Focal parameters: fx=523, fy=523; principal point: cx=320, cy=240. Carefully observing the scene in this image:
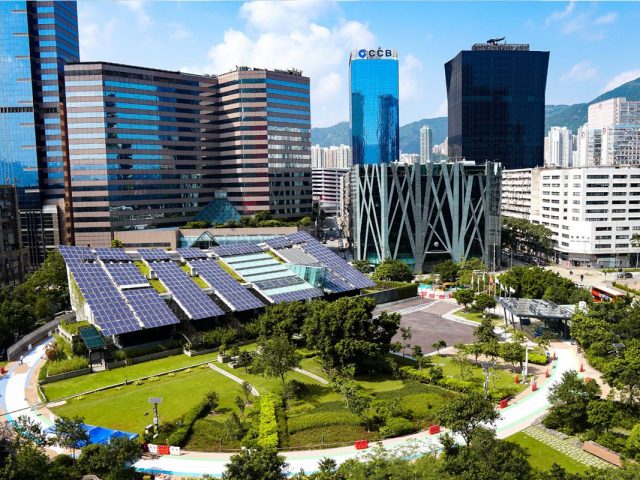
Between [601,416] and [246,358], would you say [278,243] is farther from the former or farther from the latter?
[601,416]

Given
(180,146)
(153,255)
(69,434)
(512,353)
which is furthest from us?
(180,146)

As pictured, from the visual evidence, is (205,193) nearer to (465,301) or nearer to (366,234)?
(366,234)

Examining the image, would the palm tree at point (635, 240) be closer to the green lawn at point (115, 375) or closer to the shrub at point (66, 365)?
the green lawn at point (115, 375)

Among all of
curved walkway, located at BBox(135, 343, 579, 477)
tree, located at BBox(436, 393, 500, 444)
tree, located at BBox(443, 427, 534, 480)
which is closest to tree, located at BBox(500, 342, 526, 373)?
curved walkway, located at BBox(135, 343, 579, 477)

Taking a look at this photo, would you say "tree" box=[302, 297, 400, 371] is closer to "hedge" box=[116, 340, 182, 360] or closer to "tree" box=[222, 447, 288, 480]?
"hedge" box=[116, 340, 182, 360]

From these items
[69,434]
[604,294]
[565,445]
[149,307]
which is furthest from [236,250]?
[604,294]

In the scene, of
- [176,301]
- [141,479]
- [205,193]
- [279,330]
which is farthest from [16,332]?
[205,193]
